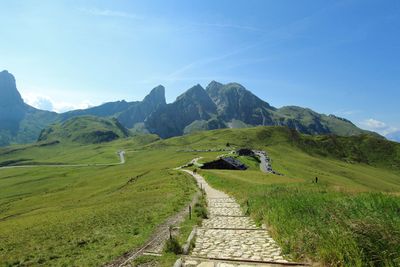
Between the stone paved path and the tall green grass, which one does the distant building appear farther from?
Answer: the tall green grass

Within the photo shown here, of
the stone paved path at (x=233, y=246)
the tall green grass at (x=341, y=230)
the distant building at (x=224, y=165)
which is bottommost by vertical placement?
the distant building at (x=224, y=165)

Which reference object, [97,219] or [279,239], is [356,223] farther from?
[97,219]

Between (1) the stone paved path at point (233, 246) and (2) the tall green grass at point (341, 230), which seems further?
(1) the stone paved path at point (233, 246)

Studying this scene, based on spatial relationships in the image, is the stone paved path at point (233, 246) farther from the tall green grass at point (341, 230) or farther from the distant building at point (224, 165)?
the distant building at point (224, 165)

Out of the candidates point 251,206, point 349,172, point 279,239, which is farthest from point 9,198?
point 349,172

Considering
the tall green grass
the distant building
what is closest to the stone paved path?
the tall green grass

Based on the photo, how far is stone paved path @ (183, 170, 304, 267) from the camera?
45.2 ft

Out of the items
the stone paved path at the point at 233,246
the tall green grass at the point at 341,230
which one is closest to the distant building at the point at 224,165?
the stone paved path at the point at 233,246

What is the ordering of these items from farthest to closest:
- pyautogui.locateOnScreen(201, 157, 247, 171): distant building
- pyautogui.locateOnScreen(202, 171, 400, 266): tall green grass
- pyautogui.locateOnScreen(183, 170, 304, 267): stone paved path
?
pyautogui.locateOnScreen(201, 157, 247, 171): distant building
pyautogui.locateOnScreen(183, 170, 304, 267): stone paved path
pyautogui.locateOnScreen(202, 171, 400, 266): tall green grass

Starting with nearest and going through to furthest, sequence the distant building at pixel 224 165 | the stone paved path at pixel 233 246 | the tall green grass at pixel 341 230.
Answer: the tall green grass at pixel 341 230, the stone paved path at pixel 233 246, the distant building at pixel 224 165

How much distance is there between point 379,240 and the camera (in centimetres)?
1114

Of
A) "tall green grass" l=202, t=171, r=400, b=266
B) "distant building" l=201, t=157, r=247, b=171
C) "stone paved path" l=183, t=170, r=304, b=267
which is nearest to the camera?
"tall green grass" l=202, t=171, r=400, b=266

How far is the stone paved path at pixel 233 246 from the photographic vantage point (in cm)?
1378

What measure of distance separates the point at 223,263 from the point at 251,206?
1425 centimetres
